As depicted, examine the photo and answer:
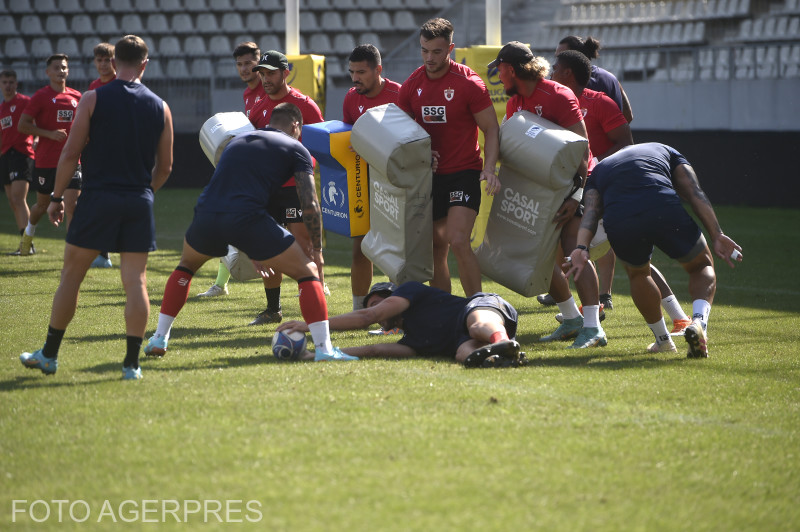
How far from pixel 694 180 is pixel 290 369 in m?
3.02

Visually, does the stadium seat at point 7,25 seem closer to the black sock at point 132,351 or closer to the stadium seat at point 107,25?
the stadium seat at point 107,25

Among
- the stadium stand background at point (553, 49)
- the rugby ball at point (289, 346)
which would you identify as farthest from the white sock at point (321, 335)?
the stadium stand background at point (553, 49)

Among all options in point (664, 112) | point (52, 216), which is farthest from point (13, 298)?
point (664, 112)

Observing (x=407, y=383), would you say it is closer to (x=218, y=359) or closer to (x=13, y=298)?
(x=218, y=359)

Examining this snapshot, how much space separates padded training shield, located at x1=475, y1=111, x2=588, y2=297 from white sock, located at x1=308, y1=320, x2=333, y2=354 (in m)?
1.67

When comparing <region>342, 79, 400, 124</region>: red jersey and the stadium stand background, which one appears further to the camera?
the stadium stand background

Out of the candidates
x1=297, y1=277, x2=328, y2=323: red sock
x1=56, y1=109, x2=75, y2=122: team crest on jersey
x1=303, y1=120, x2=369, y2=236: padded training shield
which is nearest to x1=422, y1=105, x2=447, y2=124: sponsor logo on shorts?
x1=303, y1=120, x2=369, y2=236: padded training shield

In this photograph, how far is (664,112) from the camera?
56.7 feet

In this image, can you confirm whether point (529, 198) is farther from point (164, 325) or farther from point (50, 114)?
point (50, 114)

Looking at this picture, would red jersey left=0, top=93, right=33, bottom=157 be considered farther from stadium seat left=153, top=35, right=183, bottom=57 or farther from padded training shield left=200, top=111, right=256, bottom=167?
stadium seat left=153, top=35, right=183, bottom=57

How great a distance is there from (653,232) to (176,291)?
123 inches

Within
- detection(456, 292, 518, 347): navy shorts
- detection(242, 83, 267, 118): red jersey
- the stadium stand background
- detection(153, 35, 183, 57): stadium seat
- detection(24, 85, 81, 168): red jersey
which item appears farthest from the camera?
detection(153, 35, 183, 57): stadium seat

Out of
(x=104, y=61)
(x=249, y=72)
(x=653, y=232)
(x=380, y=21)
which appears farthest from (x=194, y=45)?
Answer: (x=653, y=232)

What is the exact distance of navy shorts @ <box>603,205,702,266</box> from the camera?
6.00m
